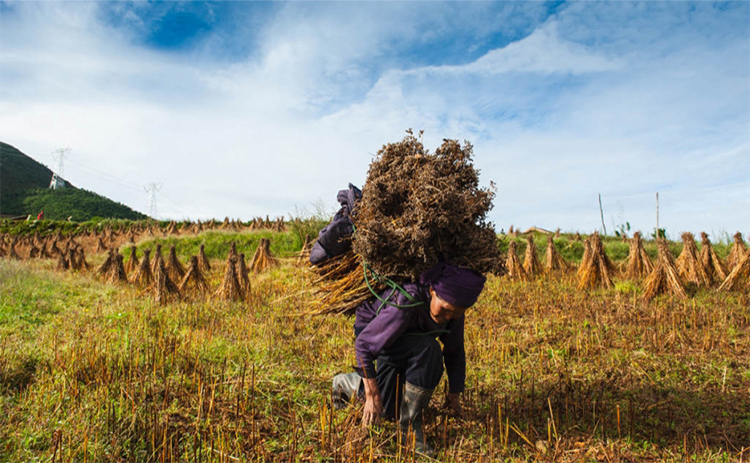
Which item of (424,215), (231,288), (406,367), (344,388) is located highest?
(424,215)

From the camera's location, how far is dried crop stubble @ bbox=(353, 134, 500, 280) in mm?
2570

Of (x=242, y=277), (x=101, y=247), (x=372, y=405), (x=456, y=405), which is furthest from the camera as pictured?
(x=101, y=247)

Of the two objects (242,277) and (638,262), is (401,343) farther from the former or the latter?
(638,262)

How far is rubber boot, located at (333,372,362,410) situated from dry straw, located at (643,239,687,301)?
18.5ft

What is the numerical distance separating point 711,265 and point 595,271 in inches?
79.9

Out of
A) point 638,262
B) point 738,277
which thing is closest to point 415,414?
point 738,277

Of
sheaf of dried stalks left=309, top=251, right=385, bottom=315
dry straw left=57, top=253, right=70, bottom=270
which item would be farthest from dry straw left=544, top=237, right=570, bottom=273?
dry straw left=57, top=253, right=70, bottom=270

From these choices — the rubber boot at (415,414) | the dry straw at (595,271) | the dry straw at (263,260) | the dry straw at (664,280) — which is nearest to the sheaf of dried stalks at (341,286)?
the rubber boot at (415,414)

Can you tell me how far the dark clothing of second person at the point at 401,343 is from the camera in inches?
106

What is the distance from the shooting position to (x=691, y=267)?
752 cm

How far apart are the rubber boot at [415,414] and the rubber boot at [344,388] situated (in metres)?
0.48

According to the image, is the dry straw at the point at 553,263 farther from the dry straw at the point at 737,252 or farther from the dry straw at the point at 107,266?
the dry straw at the point at 107,266

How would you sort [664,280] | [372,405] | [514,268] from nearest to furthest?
[372,405] → [664,280] → [514,268]

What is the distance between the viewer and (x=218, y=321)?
19.2ft
